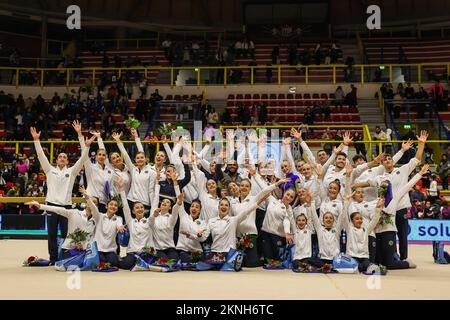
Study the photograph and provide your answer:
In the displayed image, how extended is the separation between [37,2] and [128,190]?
2510 cm

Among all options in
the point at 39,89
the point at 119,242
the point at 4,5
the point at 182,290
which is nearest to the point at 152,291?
the point at 182,290

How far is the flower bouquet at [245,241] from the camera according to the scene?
31.7 feet

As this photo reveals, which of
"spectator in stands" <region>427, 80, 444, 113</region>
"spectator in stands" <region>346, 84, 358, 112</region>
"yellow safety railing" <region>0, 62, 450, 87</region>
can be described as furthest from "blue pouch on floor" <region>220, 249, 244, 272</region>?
"yellow safety railing" <region>0, 62, 450, 87</region>

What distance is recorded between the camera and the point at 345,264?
9.01 m

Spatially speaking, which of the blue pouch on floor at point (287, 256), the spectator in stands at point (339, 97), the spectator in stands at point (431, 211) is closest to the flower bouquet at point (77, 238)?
the blue pouch on floor at point (287, 256)

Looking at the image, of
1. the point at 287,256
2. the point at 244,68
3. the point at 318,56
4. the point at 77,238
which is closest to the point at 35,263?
the point at 77,238

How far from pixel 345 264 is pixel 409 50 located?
2423 centimetres

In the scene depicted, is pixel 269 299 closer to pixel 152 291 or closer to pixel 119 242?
pixel 152 291

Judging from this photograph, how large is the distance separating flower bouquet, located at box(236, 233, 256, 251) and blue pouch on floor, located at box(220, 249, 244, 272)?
298 mm

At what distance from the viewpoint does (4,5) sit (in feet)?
103

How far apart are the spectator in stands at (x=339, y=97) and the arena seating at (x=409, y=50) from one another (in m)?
5.66

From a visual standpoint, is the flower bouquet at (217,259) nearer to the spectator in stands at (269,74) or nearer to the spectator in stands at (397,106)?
the spectator in stands at (397,106)

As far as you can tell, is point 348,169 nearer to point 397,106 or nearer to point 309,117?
point 309,117
